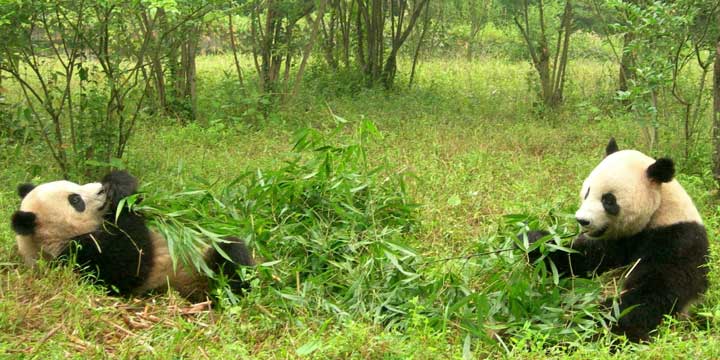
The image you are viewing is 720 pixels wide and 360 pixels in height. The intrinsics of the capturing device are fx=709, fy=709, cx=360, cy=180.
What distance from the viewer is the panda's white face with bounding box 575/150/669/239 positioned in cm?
378

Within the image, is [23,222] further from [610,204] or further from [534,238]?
[610,204]

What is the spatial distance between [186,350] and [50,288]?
3.20ft

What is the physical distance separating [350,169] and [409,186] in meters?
1.08

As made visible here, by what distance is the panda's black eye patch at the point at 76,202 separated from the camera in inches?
165

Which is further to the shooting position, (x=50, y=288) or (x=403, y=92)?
(x=403, y=92)

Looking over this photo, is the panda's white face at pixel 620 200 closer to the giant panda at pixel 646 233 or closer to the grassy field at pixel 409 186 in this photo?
the giant panda at pixel 646 233

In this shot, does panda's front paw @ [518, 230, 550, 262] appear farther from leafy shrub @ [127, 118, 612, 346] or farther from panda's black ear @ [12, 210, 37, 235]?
panda's black ear @ [12, 210, 37, 235]

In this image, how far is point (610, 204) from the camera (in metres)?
3.81

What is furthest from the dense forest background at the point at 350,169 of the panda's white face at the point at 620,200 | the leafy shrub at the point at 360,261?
the panda's white face at the point at 620,200

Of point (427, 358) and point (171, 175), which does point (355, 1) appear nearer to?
point (171, 175)

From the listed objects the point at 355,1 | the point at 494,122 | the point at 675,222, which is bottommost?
the point at 494,122

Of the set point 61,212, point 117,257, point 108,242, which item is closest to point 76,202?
point 61,212

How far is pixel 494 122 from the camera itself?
30.6ft

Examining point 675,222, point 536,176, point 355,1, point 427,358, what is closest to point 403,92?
point 355,1
